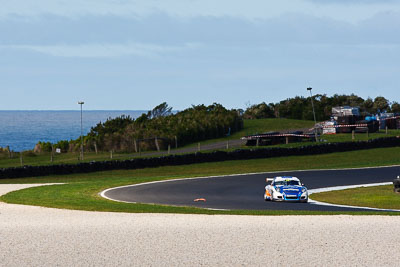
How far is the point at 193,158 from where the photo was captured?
55906mm

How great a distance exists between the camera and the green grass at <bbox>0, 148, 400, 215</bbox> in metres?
27.6

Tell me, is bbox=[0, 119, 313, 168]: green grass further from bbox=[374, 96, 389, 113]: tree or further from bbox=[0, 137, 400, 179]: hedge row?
bbox=[374, 96, 389, 113]: tree

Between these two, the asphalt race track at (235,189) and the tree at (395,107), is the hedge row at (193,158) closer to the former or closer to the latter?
the asphalt race track at (235,189)

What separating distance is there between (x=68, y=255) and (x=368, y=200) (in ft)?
64.9

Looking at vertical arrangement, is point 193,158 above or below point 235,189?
above

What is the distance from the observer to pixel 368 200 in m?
31.2

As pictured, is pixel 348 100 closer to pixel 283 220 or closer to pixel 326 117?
pixel 326 117

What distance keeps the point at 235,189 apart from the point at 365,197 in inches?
326

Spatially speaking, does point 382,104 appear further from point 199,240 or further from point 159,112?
point 199,240

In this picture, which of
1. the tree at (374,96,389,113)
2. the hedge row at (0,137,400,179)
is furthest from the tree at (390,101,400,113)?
the hedge row at (0,137,400,179)

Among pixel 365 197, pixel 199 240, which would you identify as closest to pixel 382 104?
pixel 365 197

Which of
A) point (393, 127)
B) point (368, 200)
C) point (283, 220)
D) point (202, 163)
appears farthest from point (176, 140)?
point (283, 220)

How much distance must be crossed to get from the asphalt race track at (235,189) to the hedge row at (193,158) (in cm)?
968

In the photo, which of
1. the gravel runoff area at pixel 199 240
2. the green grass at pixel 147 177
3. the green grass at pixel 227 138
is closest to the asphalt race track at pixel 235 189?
the green grass at pixel 147 177
